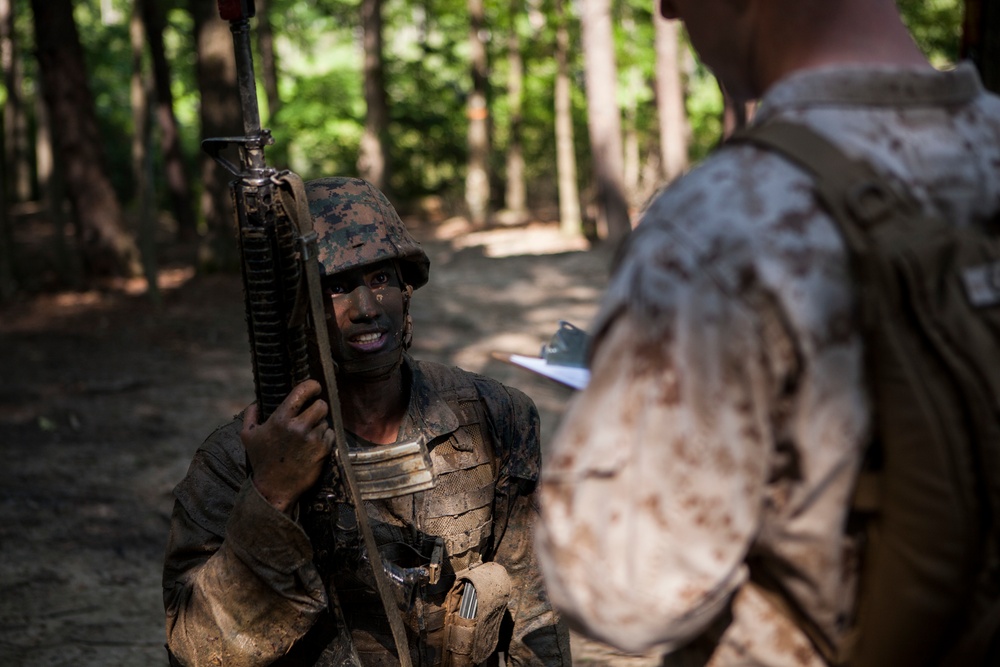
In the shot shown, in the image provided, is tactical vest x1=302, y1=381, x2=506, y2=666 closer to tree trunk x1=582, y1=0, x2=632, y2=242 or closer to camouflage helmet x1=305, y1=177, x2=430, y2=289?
camouflage helmet x1=305, y1=177, x2=430, y2=289

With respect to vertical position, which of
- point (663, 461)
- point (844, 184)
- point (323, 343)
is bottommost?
point (323, 343)

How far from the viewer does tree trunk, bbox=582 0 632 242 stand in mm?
15180

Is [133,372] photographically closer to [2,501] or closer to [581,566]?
[2,501]

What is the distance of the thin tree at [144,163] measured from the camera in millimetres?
11578

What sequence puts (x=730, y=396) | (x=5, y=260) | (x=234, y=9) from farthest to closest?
(x=5, y=260) → (x=234, y=9) → (x=730, y=396)

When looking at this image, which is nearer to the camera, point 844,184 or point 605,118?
point 844,184

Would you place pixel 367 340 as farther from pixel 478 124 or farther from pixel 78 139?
pixel 478 124

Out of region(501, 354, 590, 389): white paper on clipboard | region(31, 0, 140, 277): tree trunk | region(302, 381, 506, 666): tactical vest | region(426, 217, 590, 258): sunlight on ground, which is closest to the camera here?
region(501, 354, 590, 389): white paper on clipboard

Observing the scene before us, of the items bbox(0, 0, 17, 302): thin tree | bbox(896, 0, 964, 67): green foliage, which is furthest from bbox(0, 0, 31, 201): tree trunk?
bbox(896, 0, 964, 67): green foliage

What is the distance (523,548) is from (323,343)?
39.4 inches

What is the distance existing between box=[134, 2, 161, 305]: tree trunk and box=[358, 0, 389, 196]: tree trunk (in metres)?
6.24

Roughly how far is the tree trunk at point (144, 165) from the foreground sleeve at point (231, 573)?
30.1 feet

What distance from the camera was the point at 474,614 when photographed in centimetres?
283

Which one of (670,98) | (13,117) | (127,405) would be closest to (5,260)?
(127,405)
